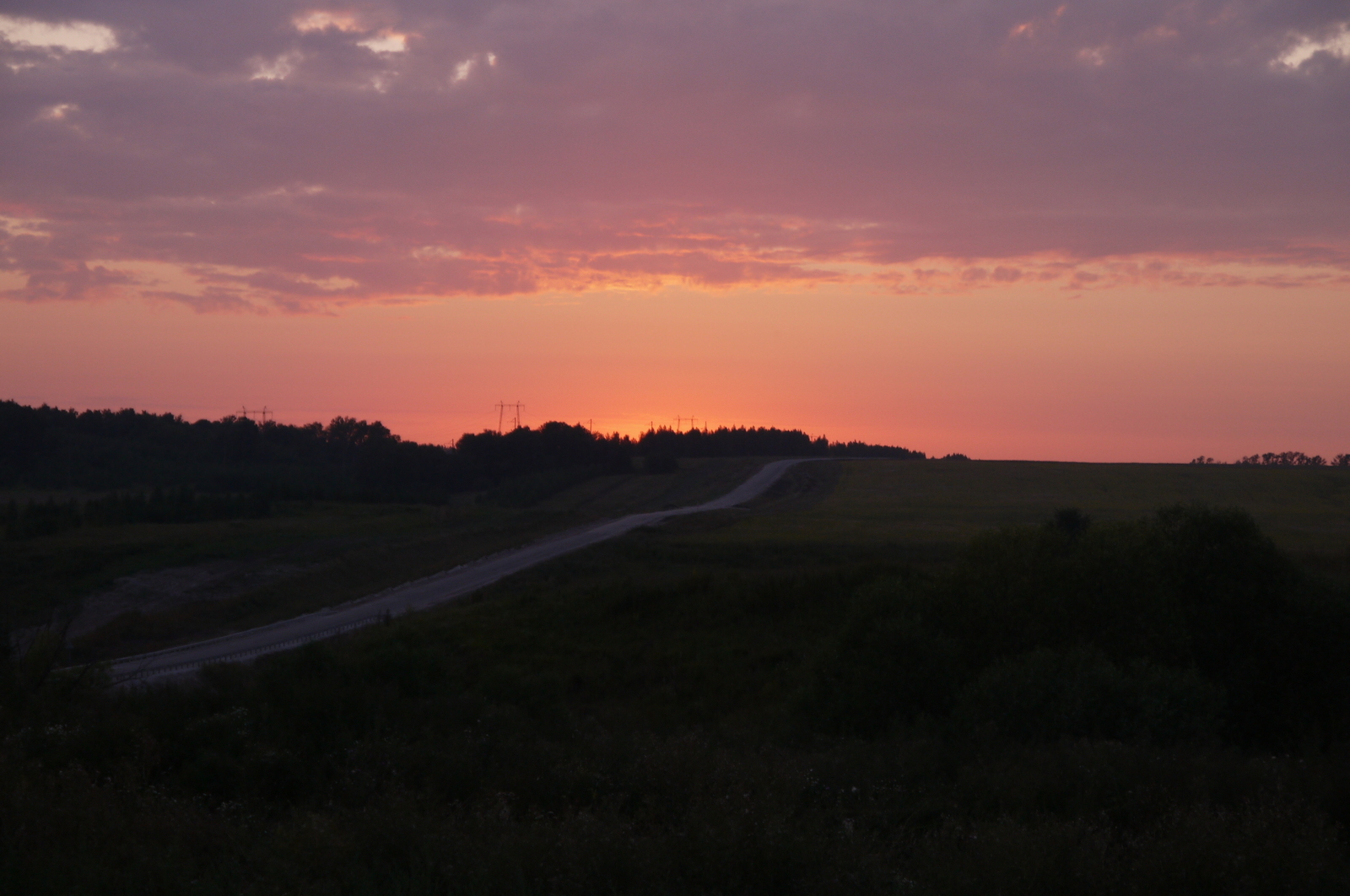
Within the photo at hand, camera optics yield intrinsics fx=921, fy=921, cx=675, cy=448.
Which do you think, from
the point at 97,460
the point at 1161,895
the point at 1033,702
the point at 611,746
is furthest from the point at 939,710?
the point at 97,460

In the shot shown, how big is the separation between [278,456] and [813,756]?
125 meters

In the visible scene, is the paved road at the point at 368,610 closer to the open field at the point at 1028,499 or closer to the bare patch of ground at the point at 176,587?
the bare patch of ground at the point at 176,587

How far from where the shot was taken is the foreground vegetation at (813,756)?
23.4 feet

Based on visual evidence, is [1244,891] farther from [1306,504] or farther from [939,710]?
[1306,504]

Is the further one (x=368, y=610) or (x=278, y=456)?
(x=278, y=456)

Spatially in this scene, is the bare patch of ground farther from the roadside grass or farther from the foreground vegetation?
the foreground vegetation

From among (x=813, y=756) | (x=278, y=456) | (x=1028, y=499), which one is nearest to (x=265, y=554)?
(x=813, y=756)

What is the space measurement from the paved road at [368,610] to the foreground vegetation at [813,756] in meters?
3.40

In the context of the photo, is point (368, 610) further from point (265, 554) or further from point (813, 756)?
point (813, 756)

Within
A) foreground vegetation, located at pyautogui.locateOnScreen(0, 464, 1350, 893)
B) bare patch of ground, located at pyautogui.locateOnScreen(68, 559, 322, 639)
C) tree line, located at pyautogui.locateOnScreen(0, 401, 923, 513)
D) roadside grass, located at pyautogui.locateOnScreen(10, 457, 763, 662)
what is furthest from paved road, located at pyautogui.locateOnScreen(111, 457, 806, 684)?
tree line, located at pyautogui.locateOnScreen(0, 401, 923, 513)

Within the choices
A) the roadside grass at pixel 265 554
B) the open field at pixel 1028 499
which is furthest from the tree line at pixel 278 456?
the open field at pixel 1028 499

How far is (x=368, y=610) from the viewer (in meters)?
30.7

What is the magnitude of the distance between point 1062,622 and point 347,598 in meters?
25.0

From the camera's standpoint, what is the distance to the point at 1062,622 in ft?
57.8
